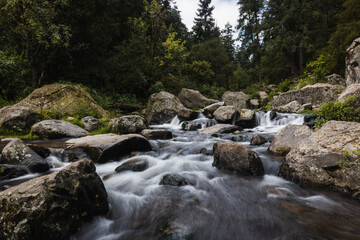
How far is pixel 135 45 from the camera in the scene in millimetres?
16781

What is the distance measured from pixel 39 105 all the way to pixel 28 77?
13.9ft

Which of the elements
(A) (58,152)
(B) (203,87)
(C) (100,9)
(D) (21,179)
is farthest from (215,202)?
(B) (203,87)

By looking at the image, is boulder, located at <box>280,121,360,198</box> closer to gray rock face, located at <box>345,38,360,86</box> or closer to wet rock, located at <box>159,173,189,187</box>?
wet rock, located at <box>159,173,189,187</box>

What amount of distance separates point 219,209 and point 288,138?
3.56 m

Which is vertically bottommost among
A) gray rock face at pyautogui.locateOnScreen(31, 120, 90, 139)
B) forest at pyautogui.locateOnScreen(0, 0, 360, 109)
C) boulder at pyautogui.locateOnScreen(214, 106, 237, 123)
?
gray rock face at pyautogui.locateOnScreen(31, 120, 90, 139)

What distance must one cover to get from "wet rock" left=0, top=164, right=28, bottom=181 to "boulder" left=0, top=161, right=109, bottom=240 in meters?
2.05

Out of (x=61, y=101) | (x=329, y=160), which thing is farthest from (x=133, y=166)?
(x=61, y=101)

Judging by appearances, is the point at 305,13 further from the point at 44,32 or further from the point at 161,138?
the point at 44,32

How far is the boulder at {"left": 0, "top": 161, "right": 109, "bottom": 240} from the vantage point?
1973mm

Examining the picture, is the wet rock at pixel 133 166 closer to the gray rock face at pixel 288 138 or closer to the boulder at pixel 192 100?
the gray rock face at pixel 288 138

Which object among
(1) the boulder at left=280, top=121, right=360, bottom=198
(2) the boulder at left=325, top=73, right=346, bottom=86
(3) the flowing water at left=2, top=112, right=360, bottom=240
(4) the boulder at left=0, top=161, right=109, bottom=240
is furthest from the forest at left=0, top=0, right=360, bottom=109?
(1) the boulder at left=280, top=121, right=360, bottom=198

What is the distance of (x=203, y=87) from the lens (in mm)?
24109

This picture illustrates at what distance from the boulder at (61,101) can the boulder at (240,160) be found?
9.09 metres

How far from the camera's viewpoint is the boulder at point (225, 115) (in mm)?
11727
